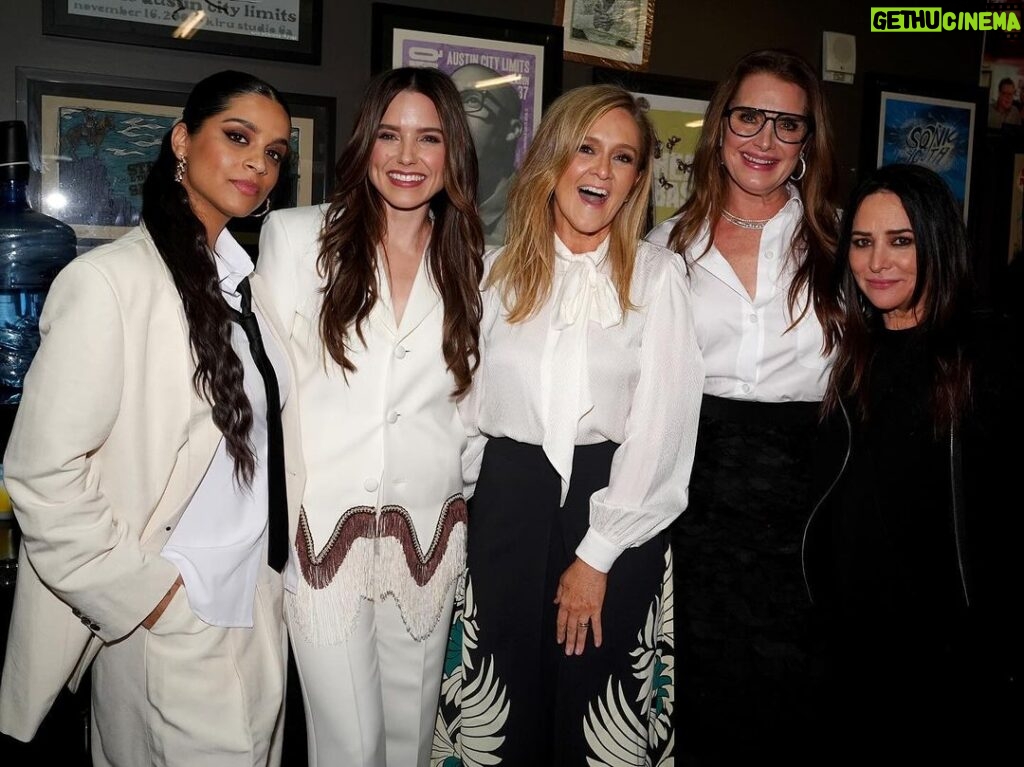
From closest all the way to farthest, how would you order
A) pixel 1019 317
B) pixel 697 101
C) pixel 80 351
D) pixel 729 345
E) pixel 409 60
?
pixel 80 351, pixel 1019 317, pixel 729 345, pixel 409 60, pixel 697 101

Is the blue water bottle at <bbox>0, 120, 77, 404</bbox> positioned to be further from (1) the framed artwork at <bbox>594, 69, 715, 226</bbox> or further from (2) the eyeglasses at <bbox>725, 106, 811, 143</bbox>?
(1) the framed artwork at <bbox>594, 69, 715, 226</bbox>

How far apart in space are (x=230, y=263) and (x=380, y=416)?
464 millimetres

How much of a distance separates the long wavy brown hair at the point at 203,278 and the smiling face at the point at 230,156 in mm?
21

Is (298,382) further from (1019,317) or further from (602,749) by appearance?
(1019,317)

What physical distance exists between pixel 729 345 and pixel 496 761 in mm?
1207

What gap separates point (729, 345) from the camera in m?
2.34

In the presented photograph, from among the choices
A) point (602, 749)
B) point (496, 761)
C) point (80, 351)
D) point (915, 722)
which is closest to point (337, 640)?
point (496, 761)

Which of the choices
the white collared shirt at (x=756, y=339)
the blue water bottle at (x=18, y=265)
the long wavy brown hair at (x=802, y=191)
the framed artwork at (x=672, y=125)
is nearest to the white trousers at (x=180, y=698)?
the blue water bottle at (x=18, y=265)

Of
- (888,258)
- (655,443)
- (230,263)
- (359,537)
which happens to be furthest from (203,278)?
(888,258)

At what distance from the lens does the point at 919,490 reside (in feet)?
6.84

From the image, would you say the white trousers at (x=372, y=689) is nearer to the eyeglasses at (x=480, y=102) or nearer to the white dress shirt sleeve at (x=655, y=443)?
the white dress shirt sleeve at (x=655, y=443)

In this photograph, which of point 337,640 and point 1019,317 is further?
point 1019,317

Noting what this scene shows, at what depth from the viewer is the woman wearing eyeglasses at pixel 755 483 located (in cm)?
232

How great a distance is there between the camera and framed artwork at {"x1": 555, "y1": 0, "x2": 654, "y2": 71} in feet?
10.7
